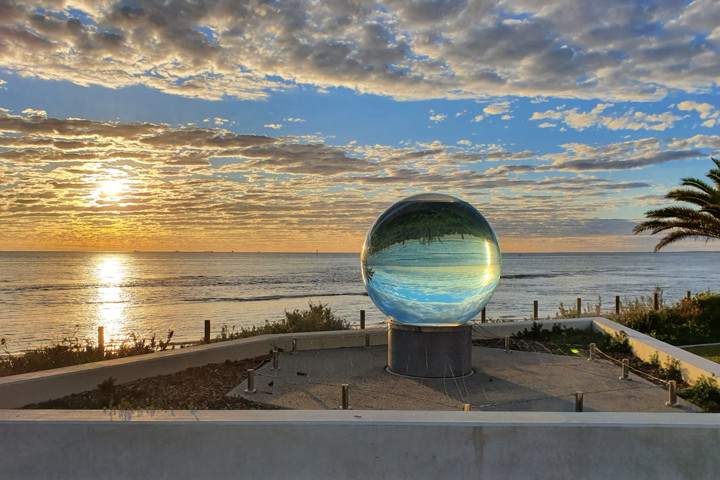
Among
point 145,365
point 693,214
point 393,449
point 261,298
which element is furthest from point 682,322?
point 261,298

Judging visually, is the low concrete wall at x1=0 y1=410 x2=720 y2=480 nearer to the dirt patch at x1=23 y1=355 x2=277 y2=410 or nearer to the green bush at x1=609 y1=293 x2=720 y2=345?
the dirt patch at x1=23 y1=355 x2=277 y2=410

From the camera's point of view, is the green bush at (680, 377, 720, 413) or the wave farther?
the wave

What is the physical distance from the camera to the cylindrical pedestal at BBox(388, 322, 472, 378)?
9.38 meters

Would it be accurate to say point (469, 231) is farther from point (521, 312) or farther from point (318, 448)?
point (521, 312)

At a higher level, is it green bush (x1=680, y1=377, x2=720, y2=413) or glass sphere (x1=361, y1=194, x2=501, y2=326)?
glass sphere (x1=361, y1=194, x2=501, y2=326)

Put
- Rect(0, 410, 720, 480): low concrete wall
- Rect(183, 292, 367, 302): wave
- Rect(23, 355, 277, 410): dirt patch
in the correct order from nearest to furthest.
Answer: Rect(0, 410, 720, 480): low concrete wall < Rect(23, 355, 277, 410): dirt patch < Rect(183, 292, 367, 302): wave

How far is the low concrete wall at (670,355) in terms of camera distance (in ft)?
28.9

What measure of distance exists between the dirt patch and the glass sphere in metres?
2.88

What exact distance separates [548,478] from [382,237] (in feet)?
16.4

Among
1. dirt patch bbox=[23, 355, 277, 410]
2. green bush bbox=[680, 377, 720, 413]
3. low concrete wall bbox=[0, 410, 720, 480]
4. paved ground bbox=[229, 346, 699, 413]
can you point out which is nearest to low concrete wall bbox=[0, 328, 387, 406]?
dirt patch bbox=[23, 355, 277, 410]

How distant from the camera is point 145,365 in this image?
9000 mm

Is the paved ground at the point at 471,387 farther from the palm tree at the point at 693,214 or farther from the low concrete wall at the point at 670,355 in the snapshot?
the palm tree at the point at 693,214

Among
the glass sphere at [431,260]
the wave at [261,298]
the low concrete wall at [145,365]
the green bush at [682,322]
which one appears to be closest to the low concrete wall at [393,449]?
the low concrete wall at [145,365]

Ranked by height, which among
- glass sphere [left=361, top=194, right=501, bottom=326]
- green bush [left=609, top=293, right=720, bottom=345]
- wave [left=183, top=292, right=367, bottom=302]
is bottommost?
wave [left=183, top=292, right=367, bottom=302]
